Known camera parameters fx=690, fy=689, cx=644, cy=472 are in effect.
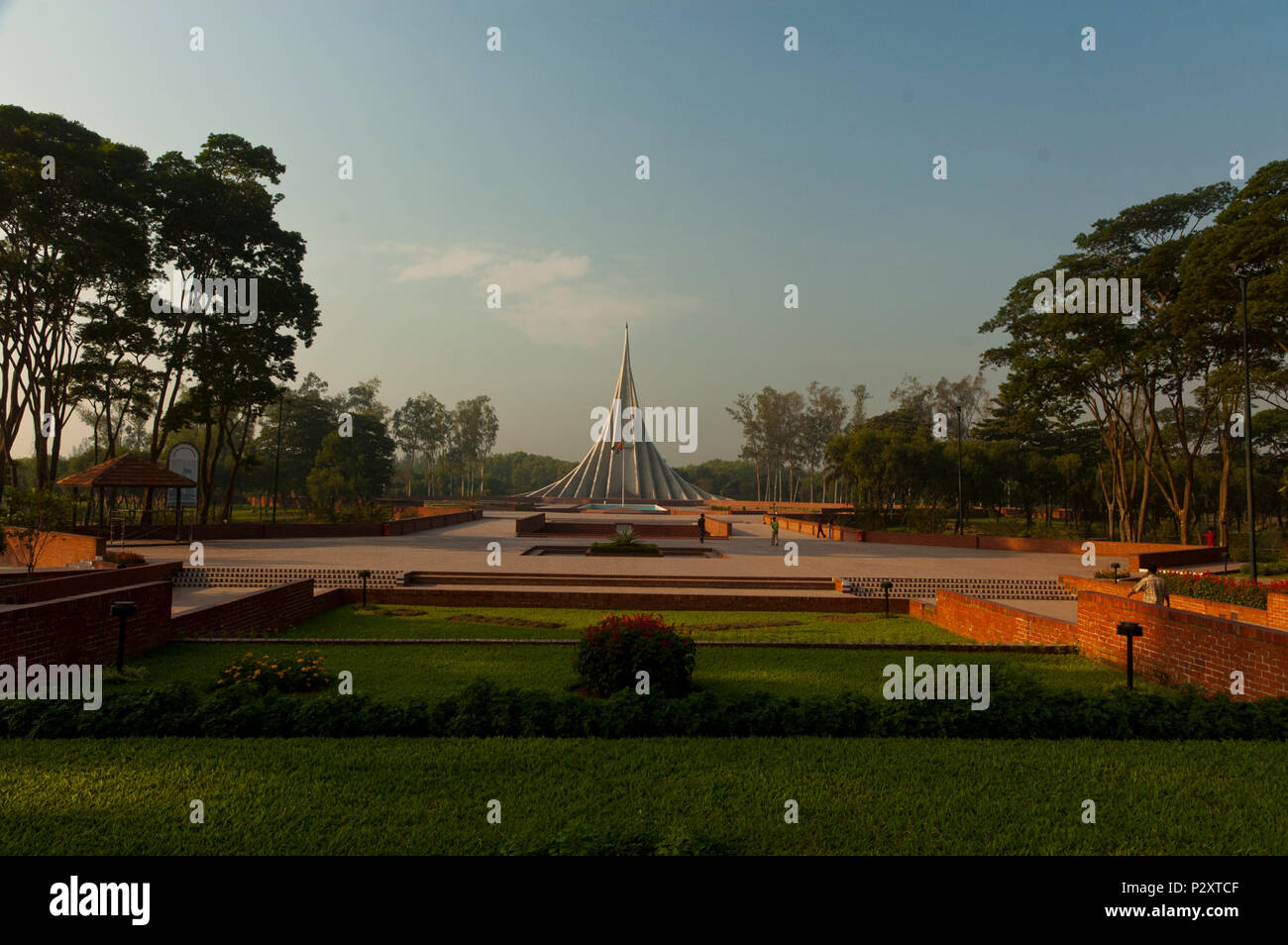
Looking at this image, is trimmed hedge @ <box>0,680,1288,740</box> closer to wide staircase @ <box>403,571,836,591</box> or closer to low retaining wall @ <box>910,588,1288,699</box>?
low retaining wall @ <box>910,588,1288,699</box>

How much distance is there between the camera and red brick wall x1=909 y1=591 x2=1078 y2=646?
26.2 ft

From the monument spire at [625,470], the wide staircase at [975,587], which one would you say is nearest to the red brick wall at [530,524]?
the wide staircase at [975,587]

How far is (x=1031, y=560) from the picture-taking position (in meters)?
18.0

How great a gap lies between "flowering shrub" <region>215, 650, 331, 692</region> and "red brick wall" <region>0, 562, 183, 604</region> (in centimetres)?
347

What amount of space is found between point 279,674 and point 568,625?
4241 millimetres

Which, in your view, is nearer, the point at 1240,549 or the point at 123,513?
the point at 1240,549

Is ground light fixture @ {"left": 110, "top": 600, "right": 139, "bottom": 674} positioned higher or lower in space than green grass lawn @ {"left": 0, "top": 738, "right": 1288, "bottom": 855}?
higher

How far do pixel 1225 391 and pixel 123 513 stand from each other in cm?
3373

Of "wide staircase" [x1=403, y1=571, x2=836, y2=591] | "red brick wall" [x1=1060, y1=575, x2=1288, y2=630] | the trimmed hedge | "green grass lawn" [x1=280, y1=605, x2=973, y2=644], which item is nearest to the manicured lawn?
the trimmed hedge

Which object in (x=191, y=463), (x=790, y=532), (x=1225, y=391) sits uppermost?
(x=1225, y=391)

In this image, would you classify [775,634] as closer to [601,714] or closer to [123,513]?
[601,714]

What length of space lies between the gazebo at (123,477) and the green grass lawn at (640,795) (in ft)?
57.7

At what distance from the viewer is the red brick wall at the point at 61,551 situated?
1446cm
